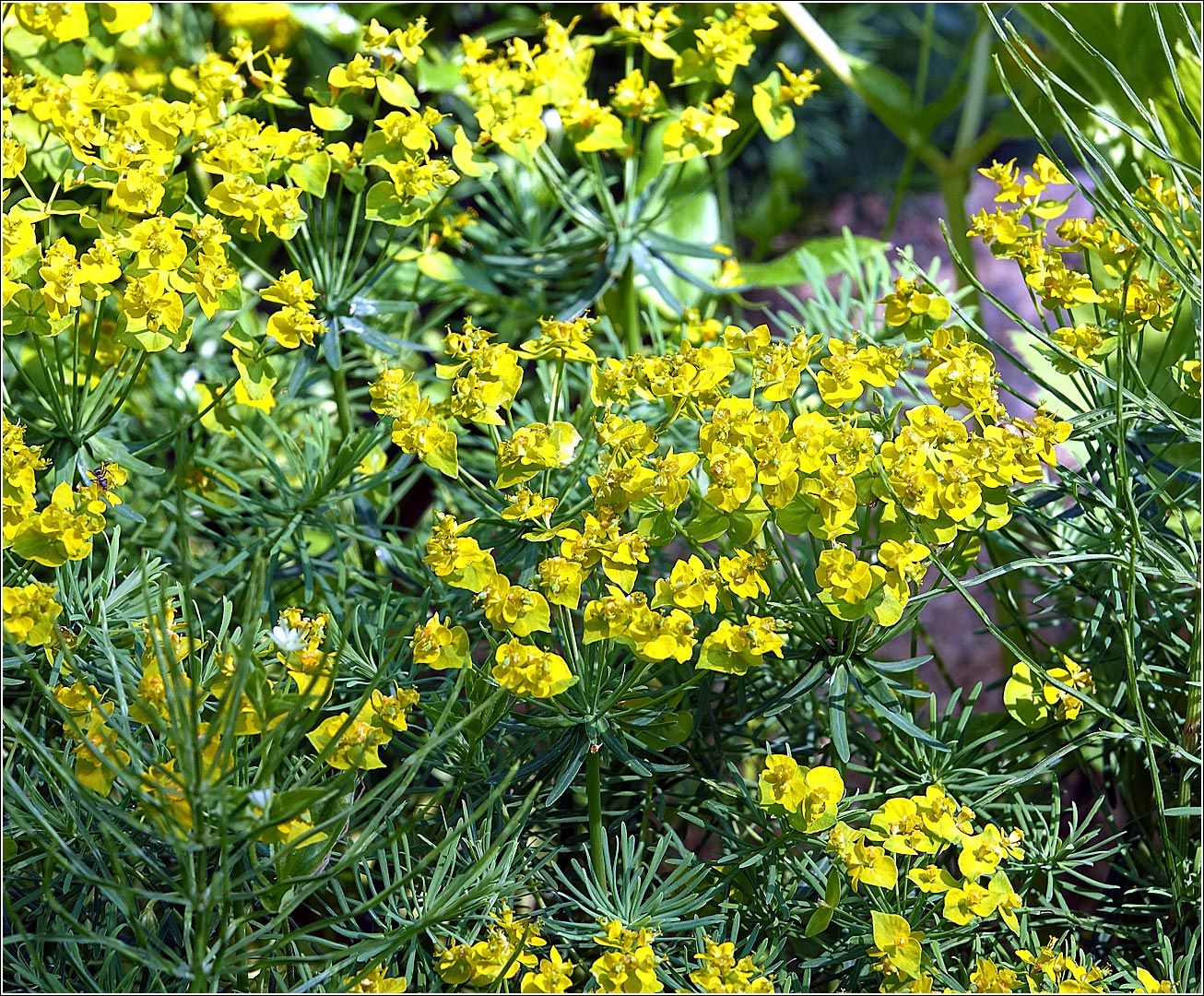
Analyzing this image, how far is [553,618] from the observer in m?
0.51

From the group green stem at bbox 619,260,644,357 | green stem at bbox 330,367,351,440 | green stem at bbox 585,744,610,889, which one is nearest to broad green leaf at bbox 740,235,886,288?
green stem at bbox 619,260,644,357

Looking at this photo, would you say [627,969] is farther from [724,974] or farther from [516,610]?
[516,610]

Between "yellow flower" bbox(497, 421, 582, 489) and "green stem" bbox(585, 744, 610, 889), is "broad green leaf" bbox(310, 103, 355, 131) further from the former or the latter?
"green stem" bbox(585, 744, 610, 889)

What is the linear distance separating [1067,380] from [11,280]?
2.05 feet

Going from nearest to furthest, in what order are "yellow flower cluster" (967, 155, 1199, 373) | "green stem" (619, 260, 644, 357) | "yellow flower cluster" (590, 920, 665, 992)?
"yellow flower cluster" (590, 920, 665, 992), "yellow flower cluster" (967, 155, 1199, 373), "green stem" (619, 260, 644, 357)

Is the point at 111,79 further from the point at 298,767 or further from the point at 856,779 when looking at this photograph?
the point at 856,779

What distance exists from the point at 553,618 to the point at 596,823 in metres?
0.09

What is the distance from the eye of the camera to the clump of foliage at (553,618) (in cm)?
44

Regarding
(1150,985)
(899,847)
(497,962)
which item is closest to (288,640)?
(497,962)

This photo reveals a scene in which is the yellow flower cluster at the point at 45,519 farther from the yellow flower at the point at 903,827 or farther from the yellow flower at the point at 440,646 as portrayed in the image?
the yellow flower at the point at 903,827

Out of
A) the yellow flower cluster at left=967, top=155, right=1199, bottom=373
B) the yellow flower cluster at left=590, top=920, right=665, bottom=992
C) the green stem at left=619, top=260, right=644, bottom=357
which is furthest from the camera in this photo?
the green stem at left=619, top=260, right=644, bottom=357

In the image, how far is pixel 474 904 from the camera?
18.3 inches

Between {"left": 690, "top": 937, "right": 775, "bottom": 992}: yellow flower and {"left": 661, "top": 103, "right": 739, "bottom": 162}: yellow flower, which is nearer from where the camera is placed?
{"left": 690, "top": 937, "right": 775, "bottom": 992}: yellow flower

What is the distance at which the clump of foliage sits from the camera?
0.44 meters
